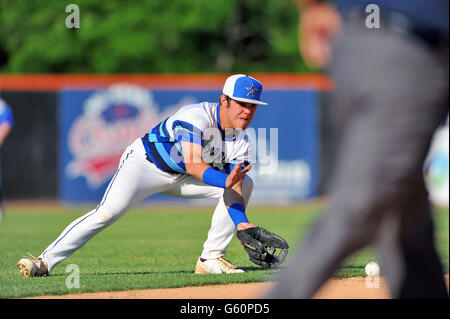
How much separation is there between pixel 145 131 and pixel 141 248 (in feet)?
23.6

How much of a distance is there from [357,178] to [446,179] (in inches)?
449

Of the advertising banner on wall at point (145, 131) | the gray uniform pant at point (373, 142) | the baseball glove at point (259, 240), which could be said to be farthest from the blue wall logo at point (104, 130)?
the gray uniform pant at point (373, 142)

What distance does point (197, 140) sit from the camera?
5516 millimetres

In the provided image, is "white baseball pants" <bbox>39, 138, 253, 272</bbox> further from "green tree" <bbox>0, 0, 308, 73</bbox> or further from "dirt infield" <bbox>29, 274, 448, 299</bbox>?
"green tree" <bbox>0, 0, 308, 73</bbox>

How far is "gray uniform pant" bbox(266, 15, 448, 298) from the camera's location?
8.30ft

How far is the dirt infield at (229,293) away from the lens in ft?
16.3

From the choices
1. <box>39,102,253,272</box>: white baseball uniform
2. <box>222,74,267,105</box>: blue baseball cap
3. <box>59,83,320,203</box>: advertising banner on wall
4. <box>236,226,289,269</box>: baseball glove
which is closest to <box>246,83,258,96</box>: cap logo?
<box>222,74,267,105</box>: blue baseball cap

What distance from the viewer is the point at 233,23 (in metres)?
26.0

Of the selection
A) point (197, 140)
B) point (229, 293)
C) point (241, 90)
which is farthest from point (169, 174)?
point (229, 293)

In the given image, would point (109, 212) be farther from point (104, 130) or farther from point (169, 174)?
point (104, 130)

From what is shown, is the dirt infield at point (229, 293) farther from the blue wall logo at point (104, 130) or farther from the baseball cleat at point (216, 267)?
the blue wall logo at point (104, 130)

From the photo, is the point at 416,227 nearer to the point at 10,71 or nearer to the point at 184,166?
the point at 184,166

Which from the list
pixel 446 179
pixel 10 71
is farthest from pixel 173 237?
pixel 10 71

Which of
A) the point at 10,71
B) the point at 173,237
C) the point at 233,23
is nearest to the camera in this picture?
the point at 173,237
